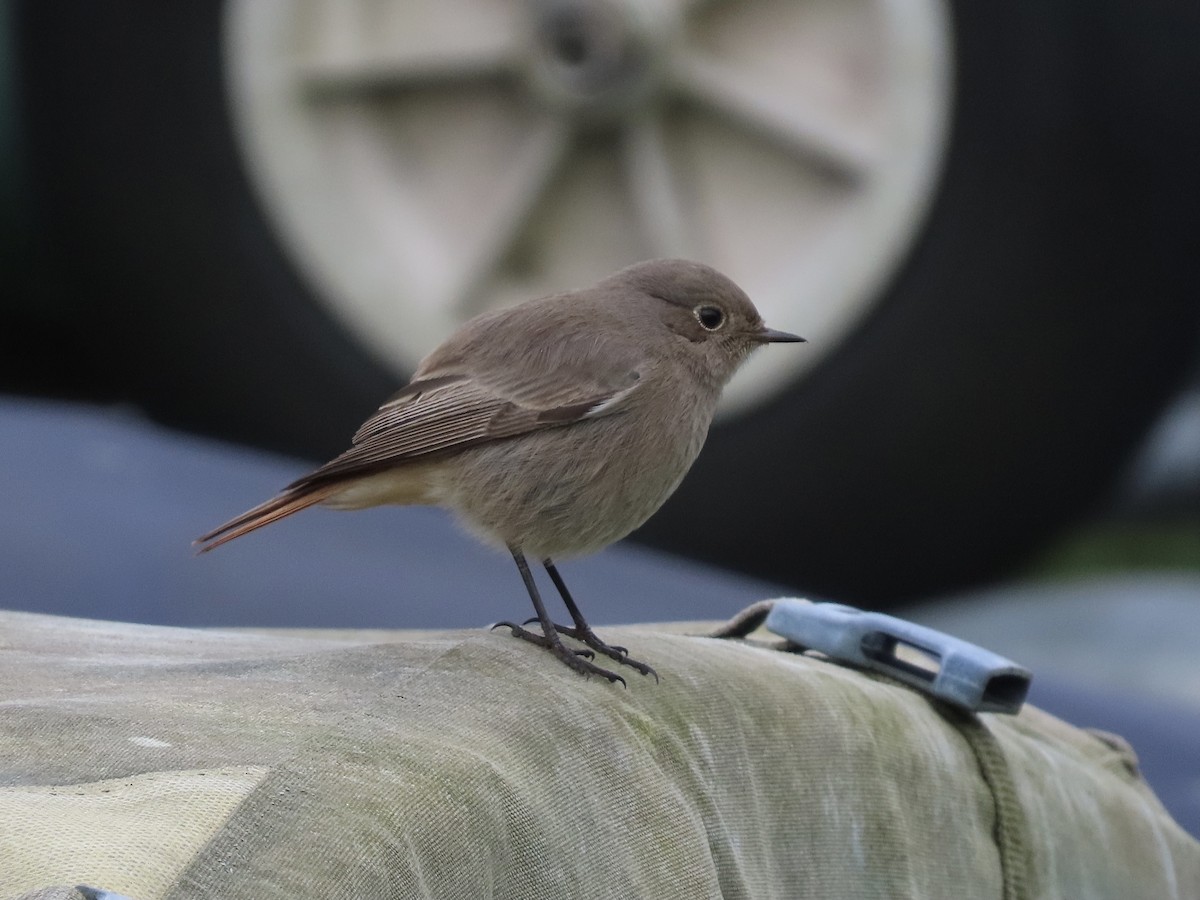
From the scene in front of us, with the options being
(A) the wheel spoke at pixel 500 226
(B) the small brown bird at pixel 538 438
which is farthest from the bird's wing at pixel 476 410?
(A) the wheel spoke at pixel 500 226

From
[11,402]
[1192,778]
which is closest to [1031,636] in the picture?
[1192,778]

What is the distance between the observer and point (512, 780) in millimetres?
2070

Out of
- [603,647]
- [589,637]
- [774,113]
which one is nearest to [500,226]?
[774,113]

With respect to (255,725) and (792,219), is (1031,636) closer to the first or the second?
(792,219)

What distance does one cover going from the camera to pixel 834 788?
261 centimetres

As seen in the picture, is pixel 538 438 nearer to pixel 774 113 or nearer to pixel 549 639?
pixel 549 639

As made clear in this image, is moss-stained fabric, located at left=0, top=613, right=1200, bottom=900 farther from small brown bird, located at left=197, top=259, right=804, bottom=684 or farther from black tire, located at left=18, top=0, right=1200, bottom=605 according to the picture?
black tire, located at left=18, top=0, right=1200, bottom=605

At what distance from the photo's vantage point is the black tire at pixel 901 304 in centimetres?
515

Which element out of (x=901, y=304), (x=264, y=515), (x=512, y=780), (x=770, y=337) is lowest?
(x=264, y=515)

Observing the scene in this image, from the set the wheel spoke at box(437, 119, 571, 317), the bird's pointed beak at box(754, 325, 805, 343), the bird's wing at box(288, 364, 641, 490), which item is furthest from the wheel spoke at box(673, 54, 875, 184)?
the bird's wing at box(288, 364, 641, 490)

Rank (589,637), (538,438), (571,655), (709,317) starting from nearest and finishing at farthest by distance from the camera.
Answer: (571,655), (589,637), (538,438), (709,317)

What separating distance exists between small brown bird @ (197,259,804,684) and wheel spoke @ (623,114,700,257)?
181cm

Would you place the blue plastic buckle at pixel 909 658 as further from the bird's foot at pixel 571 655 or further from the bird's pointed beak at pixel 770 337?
the bird's pointed beak at pixel 770 337

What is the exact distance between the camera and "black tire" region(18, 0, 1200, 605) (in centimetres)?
515
